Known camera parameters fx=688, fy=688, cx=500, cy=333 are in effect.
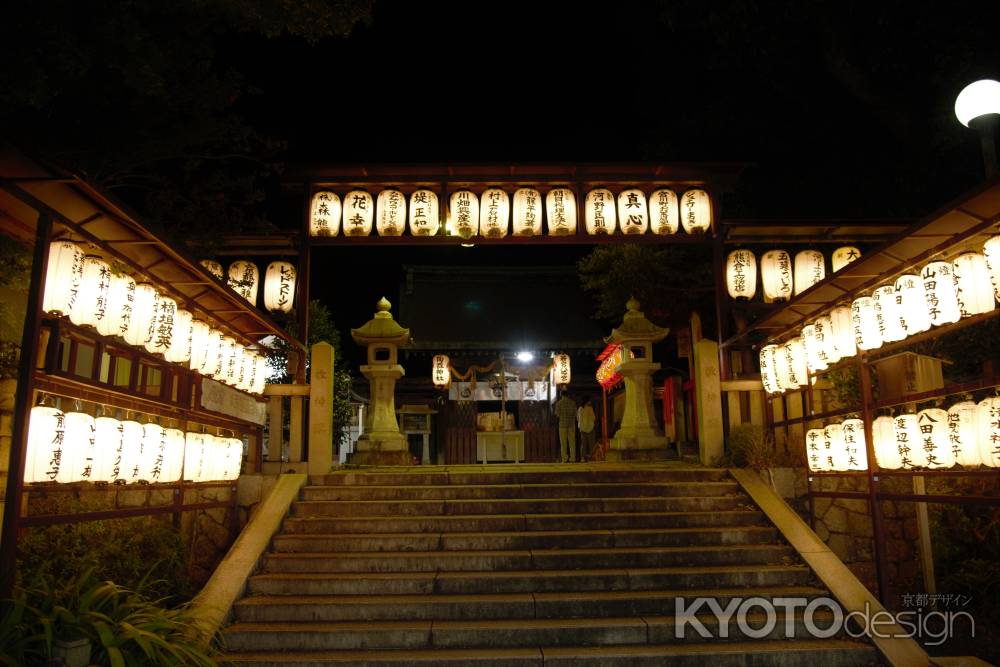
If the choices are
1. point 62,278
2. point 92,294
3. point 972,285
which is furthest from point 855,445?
point 62,278

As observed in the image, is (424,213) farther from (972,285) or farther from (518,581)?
(972,285)

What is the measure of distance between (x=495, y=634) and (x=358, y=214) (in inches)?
380

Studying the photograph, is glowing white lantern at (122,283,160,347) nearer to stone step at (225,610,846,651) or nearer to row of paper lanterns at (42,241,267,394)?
row of paper lanterns at (42,241,267,394)

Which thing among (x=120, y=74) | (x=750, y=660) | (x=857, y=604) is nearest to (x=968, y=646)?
(x=857, y=604)

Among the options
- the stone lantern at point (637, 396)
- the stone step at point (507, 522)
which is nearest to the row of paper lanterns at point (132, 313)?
the stone step at point (507, 522)

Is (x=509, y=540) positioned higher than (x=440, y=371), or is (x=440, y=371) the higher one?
(x=440, y=371)

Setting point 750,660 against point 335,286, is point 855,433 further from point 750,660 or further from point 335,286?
point 335,286

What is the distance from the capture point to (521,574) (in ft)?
28.4

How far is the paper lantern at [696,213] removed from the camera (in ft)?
48.7

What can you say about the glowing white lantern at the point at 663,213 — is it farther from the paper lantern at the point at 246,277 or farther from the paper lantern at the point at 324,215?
the paper lantern at the point at 246,277

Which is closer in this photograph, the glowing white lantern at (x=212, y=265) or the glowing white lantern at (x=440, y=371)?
the glowing white lantern at (x=212, y=265)

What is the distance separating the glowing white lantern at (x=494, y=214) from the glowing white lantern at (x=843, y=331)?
23.3 feet

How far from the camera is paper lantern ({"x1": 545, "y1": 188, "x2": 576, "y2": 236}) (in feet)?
48.5

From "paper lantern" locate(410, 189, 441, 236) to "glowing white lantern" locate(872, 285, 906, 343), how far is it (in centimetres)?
874
